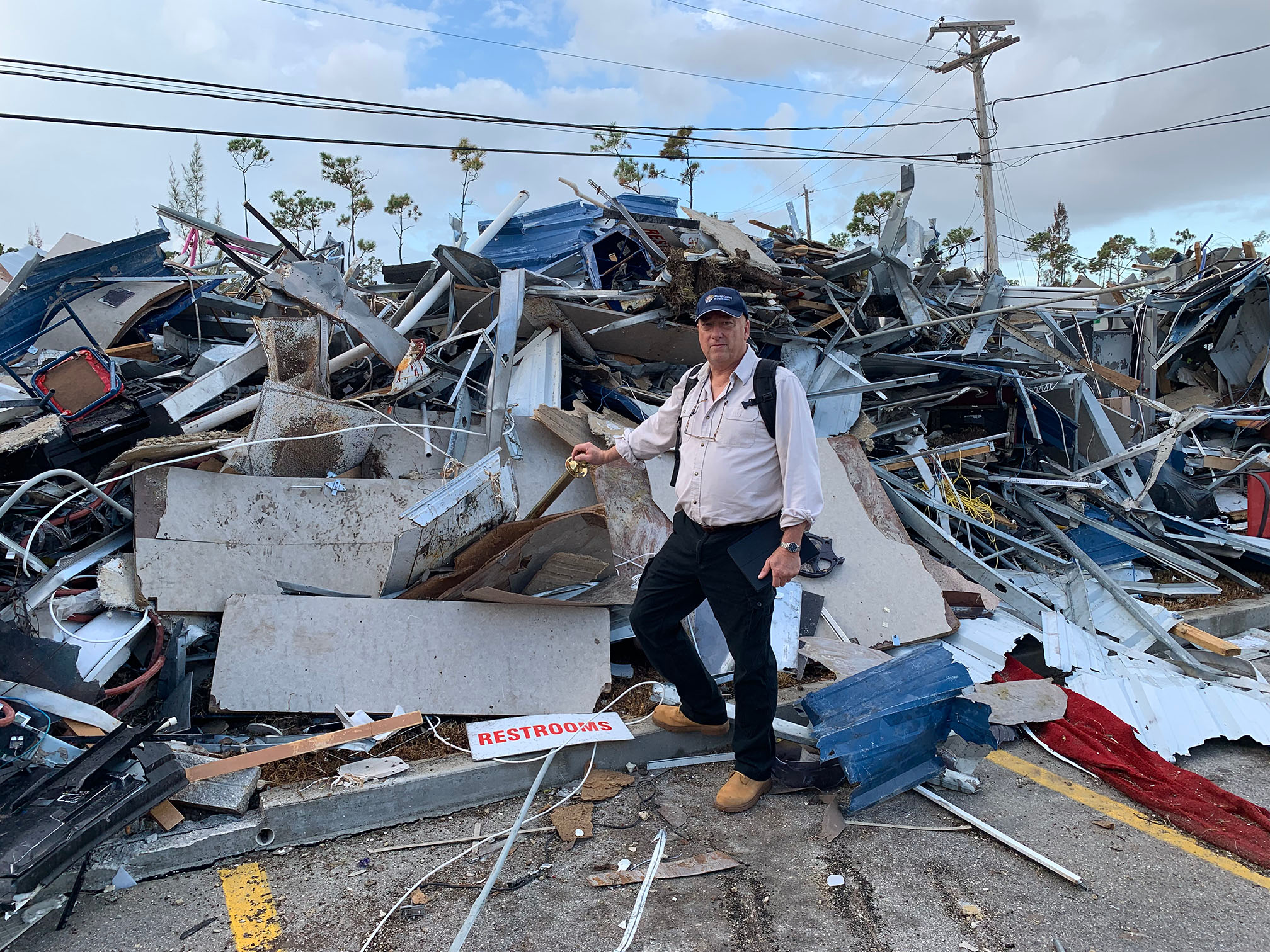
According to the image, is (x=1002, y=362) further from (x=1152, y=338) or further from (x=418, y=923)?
(x=418, y=923)

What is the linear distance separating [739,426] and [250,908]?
2.40m

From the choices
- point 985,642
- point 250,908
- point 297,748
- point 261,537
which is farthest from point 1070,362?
point 250,908

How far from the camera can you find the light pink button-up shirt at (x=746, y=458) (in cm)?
292

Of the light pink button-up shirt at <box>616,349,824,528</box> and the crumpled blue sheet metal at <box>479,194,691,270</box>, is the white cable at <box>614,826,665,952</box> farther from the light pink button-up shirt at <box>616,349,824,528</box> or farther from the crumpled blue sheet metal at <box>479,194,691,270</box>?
the crumpled blue sheet metal at <box>479,194,691,270</box>

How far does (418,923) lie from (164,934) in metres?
0.80

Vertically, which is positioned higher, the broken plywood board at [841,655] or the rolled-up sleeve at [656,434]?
the rolled-up sleeve at [656,434]

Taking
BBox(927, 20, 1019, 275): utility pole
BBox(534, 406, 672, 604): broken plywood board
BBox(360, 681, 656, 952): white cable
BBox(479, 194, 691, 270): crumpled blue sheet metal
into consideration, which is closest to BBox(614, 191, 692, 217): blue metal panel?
BBox(479, 194, 691, 270): crumpled blue sheet metal

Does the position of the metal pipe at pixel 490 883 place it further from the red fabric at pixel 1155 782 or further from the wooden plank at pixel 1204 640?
the wooden plank at pixel 1204 640

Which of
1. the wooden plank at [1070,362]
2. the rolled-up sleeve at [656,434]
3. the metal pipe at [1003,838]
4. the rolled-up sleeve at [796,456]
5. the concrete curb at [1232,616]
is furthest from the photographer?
the wooden plank at [1070,362]

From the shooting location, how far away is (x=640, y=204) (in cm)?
776

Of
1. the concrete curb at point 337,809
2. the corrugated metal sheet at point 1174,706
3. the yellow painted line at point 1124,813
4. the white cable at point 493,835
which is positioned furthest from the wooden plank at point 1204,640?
the concrete curb at point 337,809

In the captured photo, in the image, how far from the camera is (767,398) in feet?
9.88

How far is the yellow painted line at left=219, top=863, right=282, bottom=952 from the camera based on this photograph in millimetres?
2469

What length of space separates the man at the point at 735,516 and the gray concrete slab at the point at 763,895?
440 millimetres
